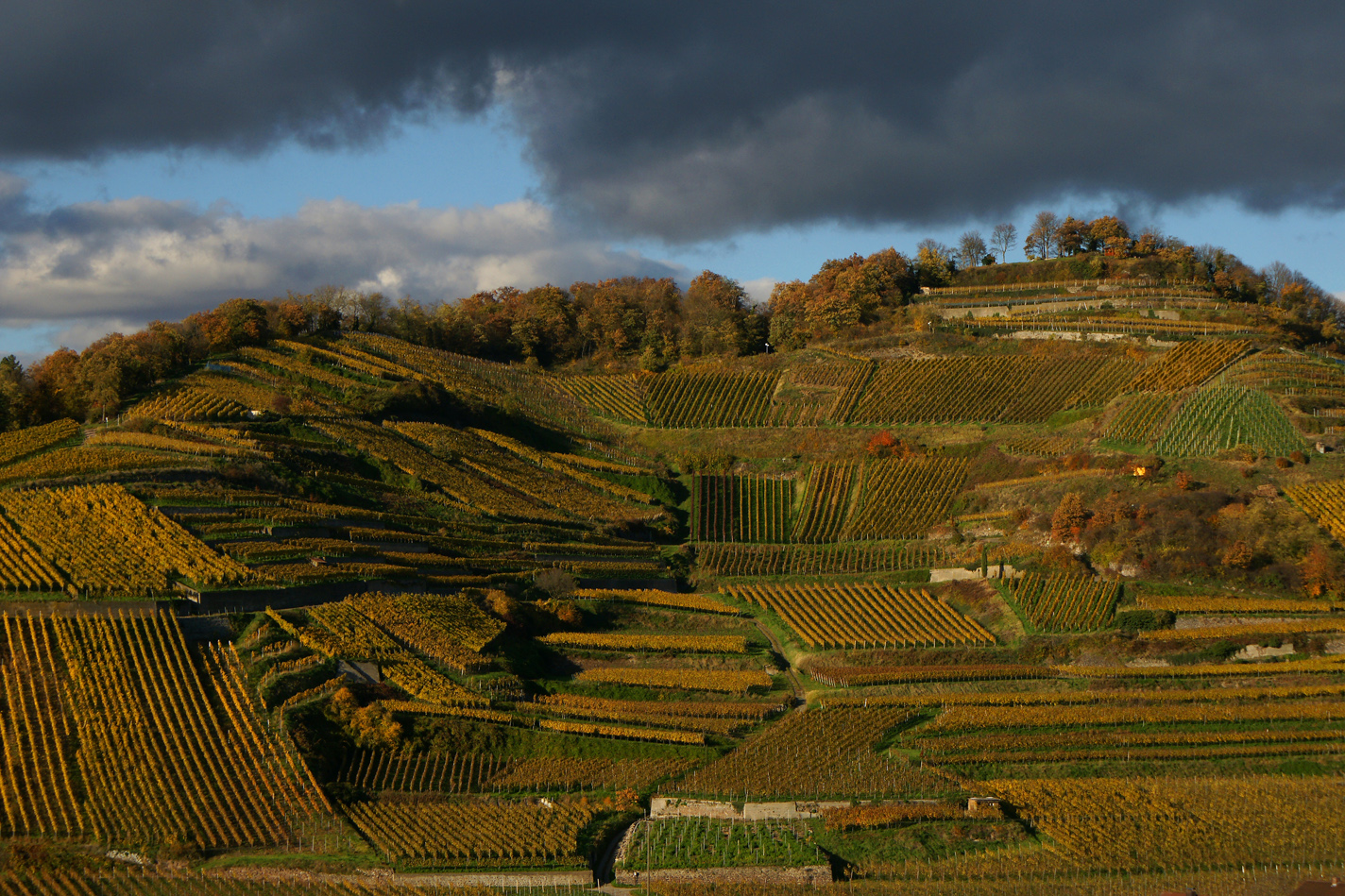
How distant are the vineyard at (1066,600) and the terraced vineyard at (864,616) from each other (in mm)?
2567

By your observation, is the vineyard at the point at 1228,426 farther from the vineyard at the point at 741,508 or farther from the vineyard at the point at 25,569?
the vineyard at the point at 25,569

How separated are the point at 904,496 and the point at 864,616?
55.8ft

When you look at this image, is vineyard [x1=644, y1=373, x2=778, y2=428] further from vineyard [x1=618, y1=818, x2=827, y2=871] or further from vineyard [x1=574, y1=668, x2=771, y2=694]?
vineyard [x1=618, y1=818, x2=827, y2=871]

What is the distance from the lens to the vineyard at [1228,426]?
204 ft

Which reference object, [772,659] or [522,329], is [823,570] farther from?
[522,329]

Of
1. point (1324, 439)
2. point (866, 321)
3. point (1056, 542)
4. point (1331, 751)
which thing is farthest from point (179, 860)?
point (866, 321)

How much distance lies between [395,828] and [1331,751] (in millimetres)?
31923

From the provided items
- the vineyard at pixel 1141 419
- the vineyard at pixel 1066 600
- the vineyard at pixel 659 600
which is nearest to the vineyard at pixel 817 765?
the vineyard at pixel 1066 600

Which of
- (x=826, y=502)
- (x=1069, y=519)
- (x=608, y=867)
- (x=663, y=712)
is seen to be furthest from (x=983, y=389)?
(x=608, y=867)

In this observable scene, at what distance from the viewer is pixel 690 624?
5516cm

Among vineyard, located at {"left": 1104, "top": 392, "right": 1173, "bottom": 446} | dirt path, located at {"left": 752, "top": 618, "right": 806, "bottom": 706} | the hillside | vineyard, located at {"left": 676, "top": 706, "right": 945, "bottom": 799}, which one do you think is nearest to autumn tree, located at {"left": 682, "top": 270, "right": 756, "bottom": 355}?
the hillside

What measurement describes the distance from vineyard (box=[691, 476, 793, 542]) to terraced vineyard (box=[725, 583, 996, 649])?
33.6 feet

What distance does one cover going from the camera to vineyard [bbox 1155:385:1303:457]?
62.1 m

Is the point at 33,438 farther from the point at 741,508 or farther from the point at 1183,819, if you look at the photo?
the point at 1183,819
